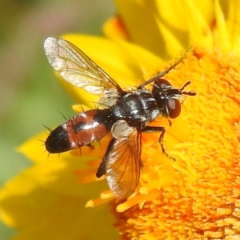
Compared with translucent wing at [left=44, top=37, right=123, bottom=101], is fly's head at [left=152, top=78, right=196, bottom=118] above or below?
below

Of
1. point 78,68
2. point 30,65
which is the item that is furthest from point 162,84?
point 30,65

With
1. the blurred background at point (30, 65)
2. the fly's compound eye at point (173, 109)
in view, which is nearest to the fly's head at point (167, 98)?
the fly's compound eye at point (173, 109)

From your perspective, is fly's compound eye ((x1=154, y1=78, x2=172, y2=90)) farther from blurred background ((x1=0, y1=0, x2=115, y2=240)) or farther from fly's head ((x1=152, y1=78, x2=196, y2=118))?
blurred background ((x1=0, y1=0, x2=115, y2=240))

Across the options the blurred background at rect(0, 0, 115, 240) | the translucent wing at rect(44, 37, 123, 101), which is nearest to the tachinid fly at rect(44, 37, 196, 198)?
the translucent wing at rect(44, 37, 123, 101)

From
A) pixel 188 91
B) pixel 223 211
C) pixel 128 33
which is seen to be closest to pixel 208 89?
pixel 188 91

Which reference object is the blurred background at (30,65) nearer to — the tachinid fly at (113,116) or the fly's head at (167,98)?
the tachinid fly at (113,116)

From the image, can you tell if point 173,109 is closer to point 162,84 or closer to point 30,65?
point 162,84
